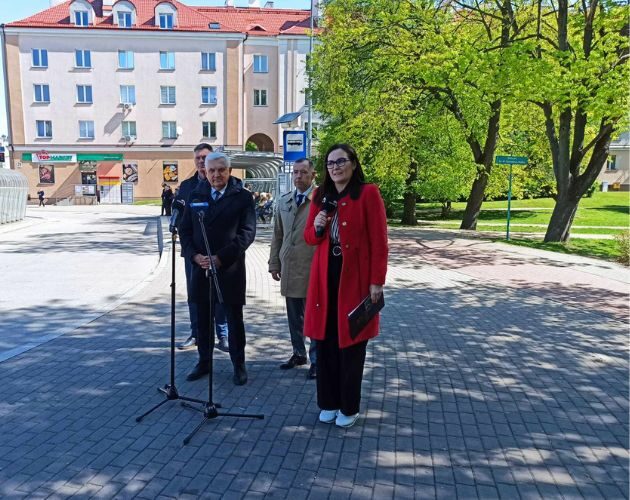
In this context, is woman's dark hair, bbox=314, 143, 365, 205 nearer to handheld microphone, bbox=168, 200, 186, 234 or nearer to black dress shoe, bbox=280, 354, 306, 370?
handheld microphone, bbox=168, 200, 186, 234

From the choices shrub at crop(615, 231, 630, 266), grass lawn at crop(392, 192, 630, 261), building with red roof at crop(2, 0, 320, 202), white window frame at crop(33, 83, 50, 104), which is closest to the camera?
shrub at crop(615, 231, 630, 266)

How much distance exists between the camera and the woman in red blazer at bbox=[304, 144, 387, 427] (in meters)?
3.70

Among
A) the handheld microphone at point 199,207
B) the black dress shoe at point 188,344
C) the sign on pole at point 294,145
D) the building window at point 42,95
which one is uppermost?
the building window at point 42,95

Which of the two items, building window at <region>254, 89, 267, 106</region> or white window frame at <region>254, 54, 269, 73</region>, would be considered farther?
building window at <region>254, 89, 267, 106</region>

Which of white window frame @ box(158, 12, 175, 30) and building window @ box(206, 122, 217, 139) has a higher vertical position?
white window frame @ box(158, 12, 175, 30)

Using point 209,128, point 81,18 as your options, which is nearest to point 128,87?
point 81,18


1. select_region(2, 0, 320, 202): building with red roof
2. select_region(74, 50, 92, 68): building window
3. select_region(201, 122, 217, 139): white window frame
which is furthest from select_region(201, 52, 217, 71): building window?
select_region(74, 50, 92, 68): building window

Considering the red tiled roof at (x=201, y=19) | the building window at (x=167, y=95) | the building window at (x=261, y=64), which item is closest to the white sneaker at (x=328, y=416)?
the red tiled roof at (x=201, y=19)

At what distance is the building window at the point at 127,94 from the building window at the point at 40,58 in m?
5.99

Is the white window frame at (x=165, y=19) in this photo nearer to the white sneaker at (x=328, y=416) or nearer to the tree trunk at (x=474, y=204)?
the tree trunk at (x=474, y=204)

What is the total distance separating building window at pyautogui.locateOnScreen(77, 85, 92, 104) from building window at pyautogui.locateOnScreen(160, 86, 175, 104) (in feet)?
18.2

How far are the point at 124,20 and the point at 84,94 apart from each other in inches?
263

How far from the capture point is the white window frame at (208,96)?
43.5 m

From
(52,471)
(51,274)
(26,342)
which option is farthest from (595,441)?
(51,274)
